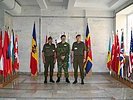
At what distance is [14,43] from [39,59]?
2190mm

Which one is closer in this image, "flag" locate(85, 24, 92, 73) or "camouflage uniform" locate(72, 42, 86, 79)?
"camouflage uniform" locate(72, 42, 86, 79)

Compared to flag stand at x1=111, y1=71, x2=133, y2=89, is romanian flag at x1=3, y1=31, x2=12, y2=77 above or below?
above

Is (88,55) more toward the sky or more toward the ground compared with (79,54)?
more toward the ground

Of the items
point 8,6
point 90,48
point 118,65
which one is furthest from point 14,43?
point 118,65

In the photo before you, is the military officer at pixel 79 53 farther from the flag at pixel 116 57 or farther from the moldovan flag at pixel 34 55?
the moldovan flag at pixel 34 55

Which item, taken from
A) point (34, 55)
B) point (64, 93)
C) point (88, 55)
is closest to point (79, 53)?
point (64, 93)

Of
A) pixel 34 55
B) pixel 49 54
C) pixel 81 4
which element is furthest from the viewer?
pixel 81 4

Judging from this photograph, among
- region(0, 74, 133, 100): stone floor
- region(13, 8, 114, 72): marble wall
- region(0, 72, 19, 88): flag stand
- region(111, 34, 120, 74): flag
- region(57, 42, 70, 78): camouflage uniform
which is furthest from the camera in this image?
region(13, 8, 114, 72): marble wall

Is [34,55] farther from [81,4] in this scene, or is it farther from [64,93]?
[64,93]

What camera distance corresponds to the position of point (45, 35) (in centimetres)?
1266

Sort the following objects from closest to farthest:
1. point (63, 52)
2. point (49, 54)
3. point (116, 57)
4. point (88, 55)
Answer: point (63, 52) → point (49, 54) → point (116, 57) → point (88, 55)

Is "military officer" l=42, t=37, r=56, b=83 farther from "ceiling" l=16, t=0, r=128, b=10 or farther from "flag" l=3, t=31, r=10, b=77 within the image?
"ceiling" l=16, t=0, r=128, b=10

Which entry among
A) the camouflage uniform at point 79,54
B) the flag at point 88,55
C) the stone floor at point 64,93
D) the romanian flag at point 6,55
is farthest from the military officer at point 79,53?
the flag at point 88,55

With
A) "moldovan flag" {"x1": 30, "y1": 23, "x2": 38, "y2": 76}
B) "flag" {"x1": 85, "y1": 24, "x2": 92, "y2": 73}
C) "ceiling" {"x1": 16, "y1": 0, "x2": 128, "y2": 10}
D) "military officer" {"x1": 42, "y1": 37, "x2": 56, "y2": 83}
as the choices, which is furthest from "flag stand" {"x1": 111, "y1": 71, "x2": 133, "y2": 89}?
"moldovan flag" {"x1": 30, "y1": 23, "x2": 38, "y2": 76}
